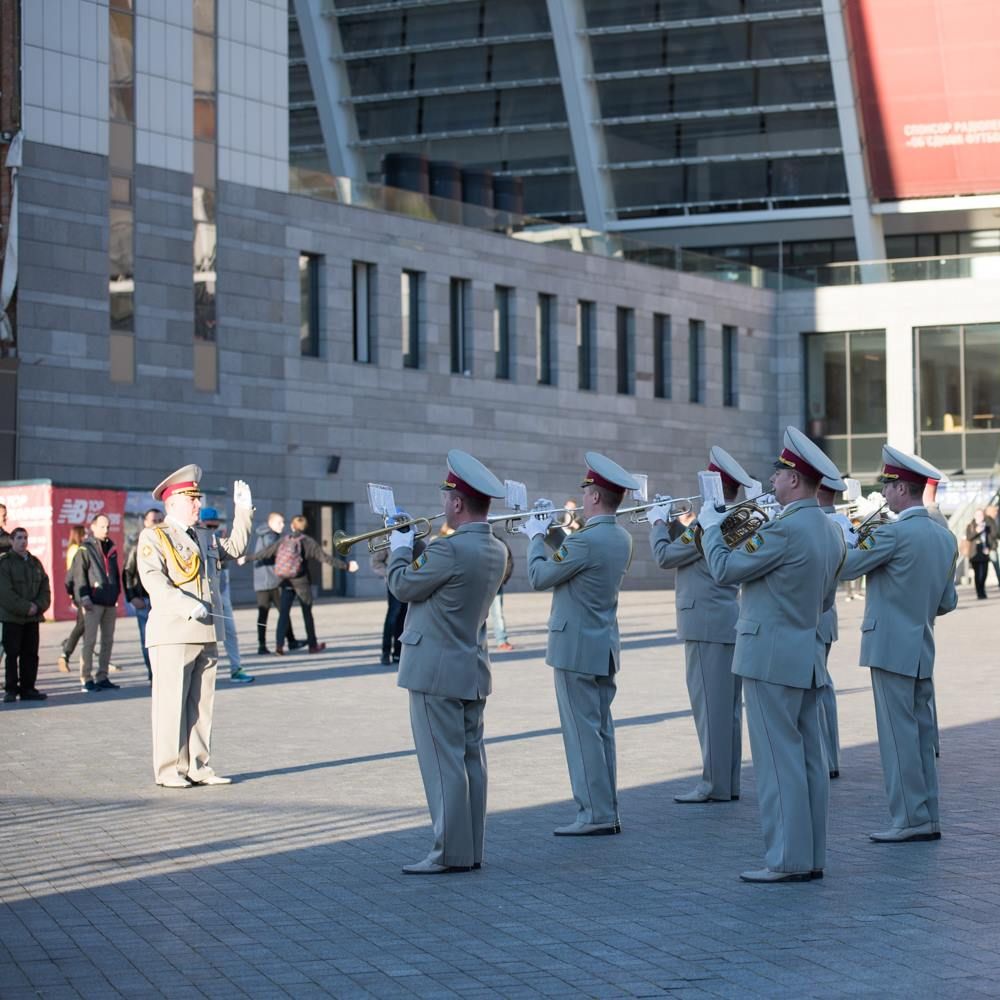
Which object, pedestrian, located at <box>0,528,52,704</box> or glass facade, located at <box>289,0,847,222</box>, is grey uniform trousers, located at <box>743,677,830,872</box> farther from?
glass facade, located at <box>289,0,847,222</box>

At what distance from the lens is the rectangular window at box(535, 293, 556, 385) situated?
47062mm

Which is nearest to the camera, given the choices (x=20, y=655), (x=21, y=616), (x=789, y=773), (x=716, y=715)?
(x=789, y=773)

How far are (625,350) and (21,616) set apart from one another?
3339 centimetres

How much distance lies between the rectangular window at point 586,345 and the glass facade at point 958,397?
10.0 metres

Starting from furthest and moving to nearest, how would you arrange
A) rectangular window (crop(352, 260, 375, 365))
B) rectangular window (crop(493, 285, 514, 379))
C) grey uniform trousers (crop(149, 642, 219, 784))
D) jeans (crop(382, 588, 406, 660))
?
rectangular window (crop(493, 285, 514, 379)) → rectangular window (crop(352, 260, 375, 365)) → jeans (crop(382, 588, 406, 660)) → grey uniform trousers (crop(149, 642, 219, 784))

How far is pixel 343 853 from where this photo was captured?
9469 millimetres

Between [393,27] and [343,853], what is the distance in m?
50.6

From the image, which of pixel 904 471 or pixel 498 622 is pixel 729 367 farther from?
pixel 904 471

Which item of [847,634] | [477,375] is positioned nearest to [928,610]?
[847,634]

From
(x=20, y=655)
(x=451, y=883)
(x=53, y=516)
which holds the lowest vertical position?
(x=451, y=883)

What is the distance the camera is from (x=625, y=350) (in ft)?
164

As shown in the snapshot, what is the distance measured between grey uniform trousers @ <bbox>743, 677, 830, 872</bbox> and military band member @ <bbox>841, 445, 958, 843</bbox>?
1.03 metres

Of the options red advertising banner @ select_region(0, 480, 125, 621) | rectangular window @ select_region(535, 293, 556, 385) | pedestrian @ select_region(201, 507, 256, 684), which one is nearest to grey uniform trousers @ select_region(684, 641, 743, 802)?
pedestrian @ select_region(201, 507, 256, 684)

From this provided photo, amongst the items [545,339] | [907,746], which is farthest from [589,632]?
[545,339]
